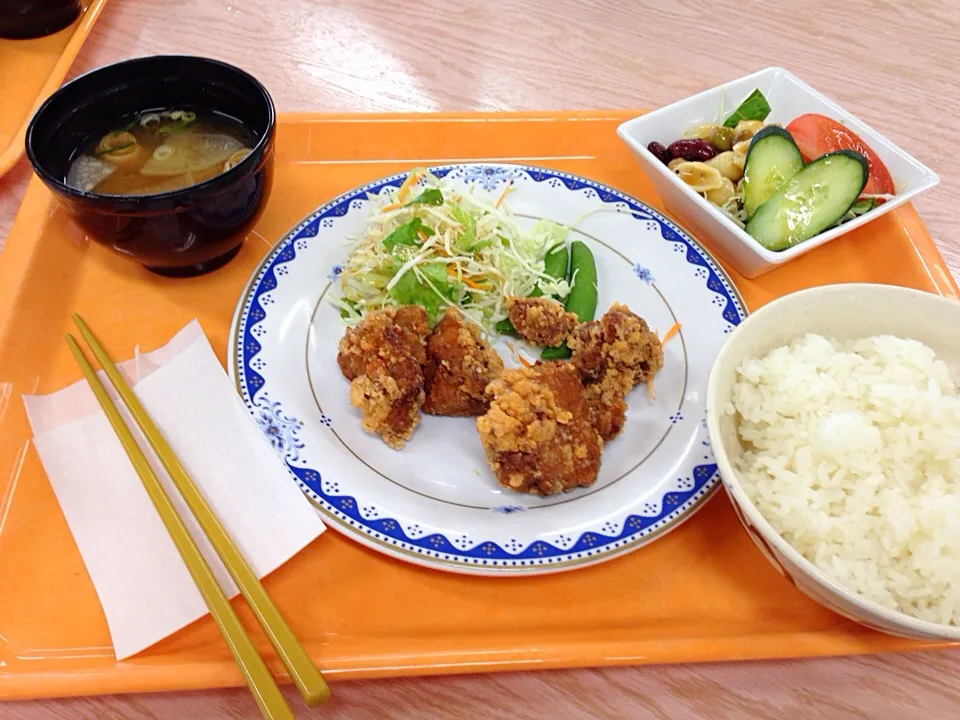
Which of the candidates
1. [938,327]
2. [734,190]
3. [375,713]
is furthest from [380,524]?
[734,190]

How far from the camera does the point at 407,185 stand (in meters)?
2.06

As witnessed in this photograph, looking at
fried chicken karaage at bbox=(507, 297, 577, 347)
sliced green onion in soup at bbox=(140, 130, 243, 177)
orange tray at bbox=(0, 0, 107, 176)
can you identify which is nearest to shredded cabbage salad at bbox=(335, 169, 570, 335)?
fried chicken karaage at bbox=(507, 297, 577, 347)

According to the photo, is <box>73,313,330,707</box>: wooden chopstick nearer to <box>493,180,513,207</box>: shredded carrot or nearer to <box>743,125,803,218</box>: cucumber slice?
<box>493,180,513,207</box>: shredded carrot

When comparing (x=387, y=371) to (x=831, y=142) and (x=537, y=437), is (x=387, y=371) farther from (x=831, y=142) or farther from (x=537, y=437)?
(x=831, y=142)

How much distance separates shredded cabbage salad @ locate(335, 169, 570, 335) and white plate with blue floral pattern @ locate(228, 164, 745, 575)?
0.06 m

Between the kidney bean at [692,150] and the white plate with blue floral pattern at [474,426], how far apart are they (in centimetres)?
28

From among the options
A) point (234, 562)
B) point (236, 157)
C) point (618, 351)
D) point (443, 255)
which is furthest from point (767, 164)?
point (234, 562)

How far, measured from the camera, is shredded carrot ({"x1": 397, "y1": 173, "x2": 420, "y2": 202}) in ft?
6.72

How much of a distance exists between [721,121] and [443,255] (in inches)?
45.1

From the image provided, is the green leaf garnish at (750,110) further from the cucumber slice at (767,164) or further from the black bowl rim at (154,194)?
the black bowl rim at (154,194)

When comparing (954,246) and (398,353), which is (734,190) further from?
(398,353)

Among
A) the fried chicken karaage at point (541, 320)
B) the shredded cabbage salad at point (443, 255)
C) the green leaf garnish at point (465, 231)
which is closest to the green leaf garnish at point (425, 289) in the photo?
the shredded cabbage salad at point (443, 255)

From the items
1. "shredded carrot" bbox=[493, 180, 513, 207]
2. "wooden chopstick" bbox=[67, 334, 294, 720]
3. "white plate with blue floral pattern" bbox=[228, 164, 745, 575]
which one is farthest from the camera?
"shredded carrot" bbox=[493, 180, 513, 207]

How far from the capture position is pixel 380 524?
1.40 metres
